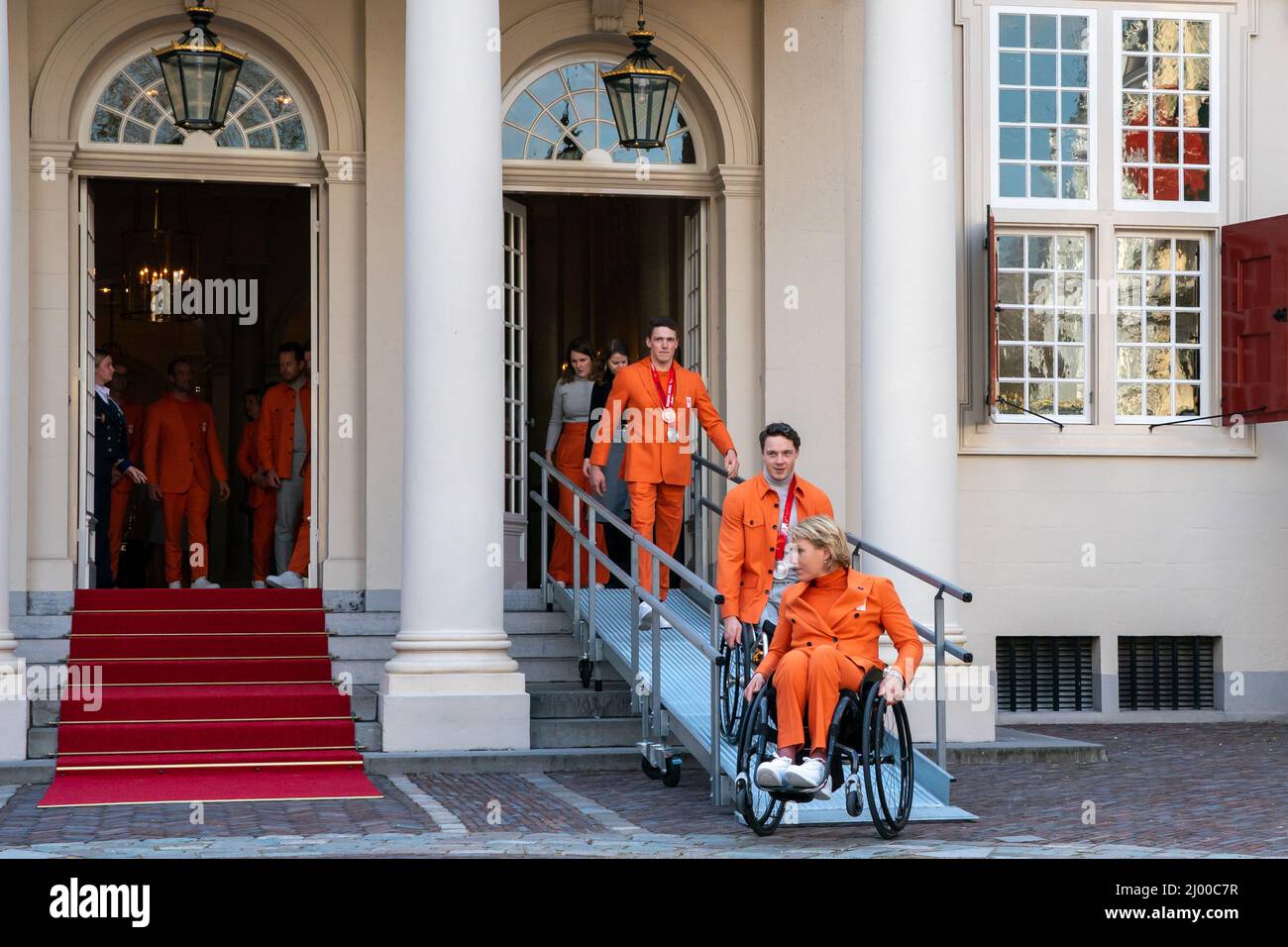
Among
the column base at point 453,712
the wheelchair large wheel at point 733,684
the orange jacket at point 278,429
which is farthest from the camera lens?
the orange jacket at point 278,429

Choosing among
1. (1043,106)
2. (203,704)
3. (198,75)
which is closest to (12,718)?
(203,704)

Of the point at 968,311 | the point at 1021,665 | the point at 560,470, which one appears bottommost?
the point at 1021,665

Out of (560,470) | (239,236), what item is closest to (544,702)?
(560,470)

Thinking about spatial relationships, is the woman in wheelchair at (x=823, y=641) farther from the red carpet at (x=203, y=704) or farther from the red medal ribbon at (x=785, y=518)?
the red carpet at (x=203, y=704)

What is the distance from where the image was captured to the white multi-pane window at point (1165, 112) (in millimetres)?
15570

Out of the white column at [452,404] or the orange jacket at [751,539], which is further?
the white column at [452,404]

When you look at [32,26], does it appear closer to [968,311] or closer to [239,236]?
[968,311]

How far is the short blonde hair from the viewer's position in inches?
347

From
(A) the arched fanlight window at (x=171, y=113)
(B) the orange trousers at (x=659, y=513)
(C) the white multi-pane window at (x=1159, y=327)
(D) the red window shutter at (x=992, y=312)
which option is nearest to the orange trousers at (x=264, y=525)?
(A) the arched fanlight window at (x=171, y=113)

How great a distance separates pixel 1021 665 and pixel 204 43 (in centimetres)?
765

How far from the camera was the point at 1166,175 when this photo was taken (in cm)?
1562

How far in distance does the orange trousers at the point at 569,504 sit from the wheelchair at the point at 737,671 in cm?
356

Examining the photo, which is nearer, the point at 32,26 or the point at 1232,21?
the point at 32,26

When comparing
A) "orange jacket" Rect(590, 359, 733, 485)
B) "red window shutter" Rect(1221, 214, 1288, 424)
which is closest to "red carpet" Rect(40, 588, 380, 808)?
"orange jacket" Rect(590, 359, 733, 485)
